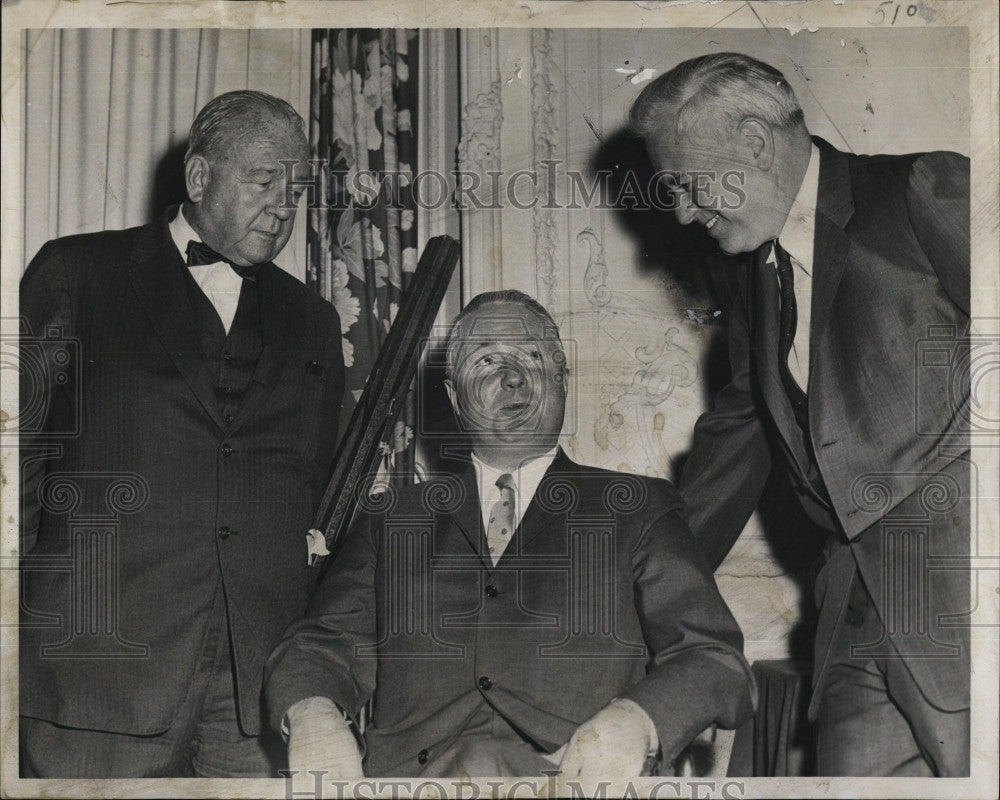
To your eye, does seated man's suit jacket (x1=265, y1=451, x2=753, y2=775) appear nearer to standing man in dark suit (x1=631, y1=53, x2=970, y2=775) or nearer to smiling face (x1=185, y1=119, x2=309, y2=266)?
standing man in dark suit (x1=631, y1=53, x2=970, y2=775)

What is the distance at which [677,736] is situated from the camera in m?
4.19

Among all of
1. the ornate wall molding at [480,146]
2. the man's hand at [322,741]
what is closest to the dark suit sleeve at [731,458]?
the ornate wall molding at [480,146]

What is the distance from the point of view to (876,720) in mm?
4363

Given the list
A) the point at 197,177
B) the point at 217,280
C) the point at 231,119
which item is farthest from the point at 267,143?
the point at 217,280

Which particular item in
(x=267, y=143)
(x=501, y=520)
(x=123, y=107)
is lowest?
(x=501, y=520)

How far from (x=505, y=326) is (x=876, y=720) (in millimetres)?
1708

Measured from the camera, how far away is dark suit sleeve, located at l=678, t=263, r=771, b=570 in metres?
4.51

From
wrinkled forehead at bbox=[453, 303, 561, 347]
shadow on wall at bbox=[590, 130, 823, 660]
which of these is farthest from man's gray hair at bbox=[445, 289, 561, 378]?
shadow on wall at bbox=[590, 130, 823, 660]

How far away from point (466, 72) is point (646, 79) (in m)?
0.60

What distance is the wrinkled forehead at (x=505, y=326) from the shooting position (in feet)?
14.7

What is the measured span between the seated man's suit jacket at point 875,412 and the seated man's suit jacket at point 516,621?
248 mm

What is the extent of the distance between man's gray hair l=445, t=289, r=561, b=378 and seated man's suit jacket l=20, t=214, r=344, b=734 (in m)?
0.38
